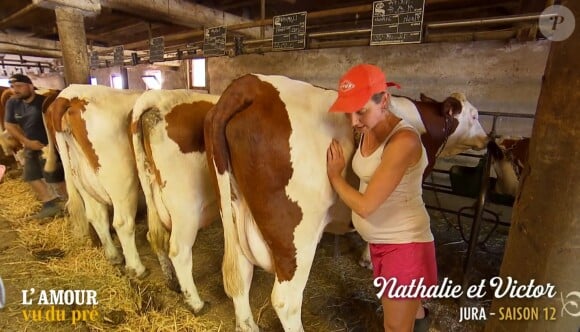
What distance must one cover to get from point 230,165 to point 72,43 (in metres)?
3.47

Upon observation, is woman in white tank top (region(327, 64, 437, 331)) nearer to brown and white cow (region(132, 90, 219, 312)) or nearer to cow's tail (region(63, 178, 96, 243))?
brown and white cow (region(132, 90, 219, 312))

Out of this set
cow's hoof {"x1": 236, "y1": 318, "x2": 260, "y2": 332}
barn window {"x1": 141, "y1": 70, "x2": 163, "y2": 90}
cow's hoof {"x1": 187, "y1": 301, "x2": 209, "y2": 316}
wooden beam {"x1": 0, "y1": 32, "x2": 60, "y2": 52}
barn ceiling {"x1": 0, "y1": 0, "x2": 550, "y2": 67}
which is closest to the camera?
cow's hoof {"x1": 236, "y1": 318, "x2": 260, "y2": 332}

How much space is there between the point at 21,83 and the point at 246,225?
374 centimetres

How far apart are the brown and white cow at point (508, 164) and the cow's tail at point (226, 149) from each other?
194 centimetres

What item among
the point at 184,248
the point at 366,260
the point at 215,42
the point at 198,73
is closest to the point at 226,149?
the point at 184,248

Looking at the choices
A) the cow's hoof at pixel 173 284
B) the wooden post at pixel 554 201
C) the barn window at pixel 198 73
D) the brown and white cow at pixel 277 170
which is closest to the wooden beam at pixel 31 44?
the barn window at pixel 198 73

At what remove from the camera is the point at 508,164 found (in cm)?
246

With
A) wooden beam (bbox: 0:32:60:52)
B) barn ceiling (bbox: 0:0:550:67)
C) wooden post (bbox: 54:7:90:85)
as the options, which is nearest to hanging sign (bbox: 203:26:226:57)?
barn ceiling (bbox: 0:0:550:67)

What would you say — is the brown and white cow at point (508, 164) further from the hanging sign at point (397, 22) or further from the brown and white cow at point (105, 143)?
the brown and white cow at point (105, 143)

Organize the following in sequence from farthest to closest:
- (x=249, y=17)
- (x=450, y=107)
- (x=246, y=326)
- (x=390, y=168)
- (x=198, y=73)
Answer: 1. (x=198, y=73)
2. (x=249, y=17)
3. (x=450, y=107)
4. (x=246, y=326)
5. (x=390, y=168)

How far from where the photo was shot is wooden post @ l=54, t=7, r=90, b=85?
12.2ft

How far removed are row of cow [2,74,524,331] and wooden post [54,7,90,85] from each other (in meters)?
1.41

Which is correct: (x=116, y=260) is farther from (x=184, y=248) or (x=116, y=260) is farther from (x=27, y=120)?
(x=27, y=120)

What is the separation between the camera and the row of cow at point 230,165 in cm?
159
